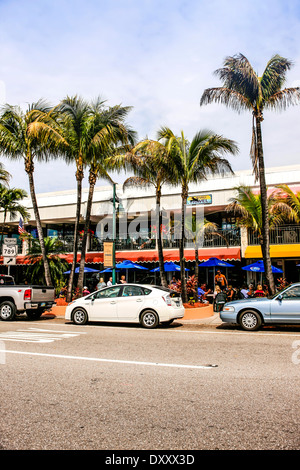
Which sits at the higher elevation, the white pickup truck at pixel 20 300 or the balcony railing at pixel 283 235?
the balcony railing at pixel 283 235

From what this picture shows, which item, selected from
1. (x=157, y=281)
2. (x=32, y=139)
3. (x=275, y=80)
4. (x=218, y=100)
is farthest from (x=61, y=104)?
(x=157, y=281)

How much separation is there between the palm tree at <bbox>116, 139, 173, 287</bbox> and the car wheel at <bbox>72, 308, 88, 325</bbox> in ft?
15.3

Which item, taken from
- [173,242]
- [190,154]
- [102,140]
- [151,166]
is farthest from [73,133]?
[173,242]

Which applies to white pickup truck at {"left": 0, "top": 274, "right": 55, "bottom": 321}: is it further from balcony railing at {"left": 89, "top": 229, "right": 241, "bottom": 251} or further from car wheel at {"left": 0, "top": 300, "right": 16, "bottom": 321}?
balcony railing at {"left": 89, "top": 229, "right": 241, "bottom": 251}

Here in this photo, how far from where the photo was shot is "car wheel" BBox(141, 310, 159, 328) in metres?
12.0

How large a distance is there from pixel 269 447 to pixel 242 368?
3.17 meters

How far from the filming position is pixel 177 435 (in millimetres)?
3762

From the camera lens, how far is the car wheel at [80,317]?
13166 mm

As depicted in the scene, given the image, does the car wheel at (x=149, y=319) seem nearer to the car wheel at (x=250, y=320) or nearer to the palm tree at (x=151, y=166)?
the car wheel at (x=250, y=320)

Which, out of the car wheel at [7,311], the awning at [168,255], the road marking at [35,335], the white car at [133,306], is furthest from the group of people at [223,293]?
the car wheel at [7,311]

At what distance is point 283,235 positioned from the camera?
909 inches

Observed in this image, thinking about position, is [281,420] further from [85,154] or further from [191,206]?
[191,206]

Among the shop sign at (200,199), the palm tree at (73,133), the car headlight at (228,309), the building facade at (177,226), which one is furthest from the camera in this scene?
the shop sign at (200,199)

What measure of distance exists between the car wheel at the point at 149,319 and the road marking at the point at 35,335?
2098 millimetres
